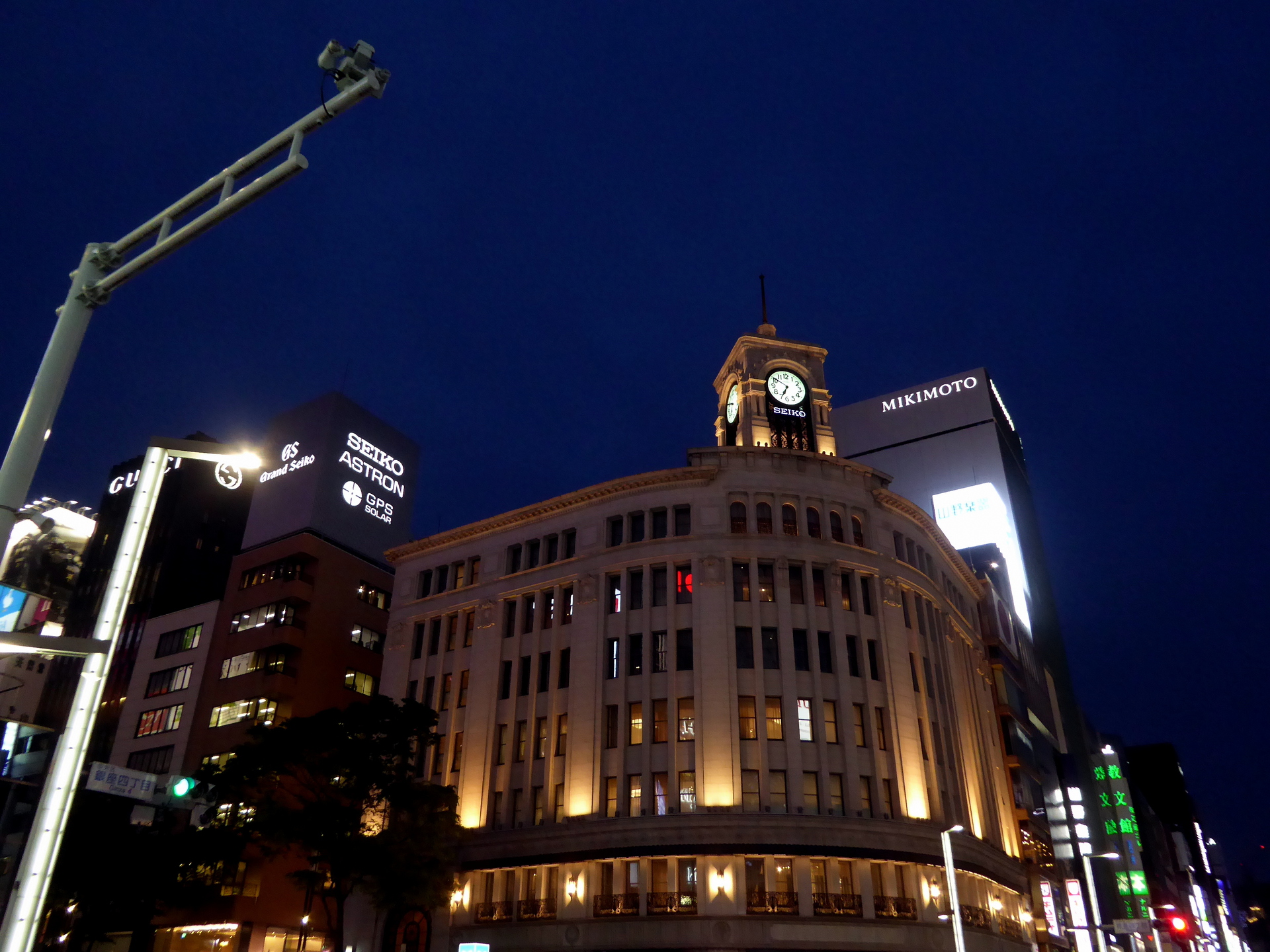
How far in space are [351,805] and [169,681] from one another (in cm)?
3817

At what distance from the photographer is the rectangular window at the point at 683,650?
167 ft

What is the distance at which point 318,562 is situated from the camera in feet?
A: 239

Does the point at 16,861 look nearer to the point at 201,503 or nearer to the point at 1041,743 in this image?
the point at 1041,743

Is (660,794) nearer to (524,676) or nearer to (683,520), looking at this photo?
(524,676)

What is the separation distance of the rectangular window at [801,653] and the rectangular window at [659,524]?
9610 mm

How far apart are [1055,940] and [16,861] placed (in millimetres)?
66540

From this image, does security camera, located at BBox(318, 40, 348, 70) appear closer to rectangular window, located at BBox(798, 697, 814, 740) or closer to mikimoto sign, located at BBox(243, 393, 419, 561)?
rectangular window, located at BBox(798, 697, 814, 740)

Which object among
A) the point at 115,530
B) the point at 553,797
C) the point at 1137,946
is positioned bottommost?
the point at 1137,946

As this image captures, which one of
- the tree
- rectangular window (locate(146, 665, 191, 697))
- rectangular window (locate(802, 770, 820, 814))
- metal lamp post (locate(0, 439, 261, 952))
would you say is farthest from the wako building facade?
metal lamp post (locate(0, 439, 261, 952))

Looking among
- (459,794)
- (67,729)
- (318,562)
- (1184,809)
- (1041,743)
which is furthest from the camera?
(1184,809)

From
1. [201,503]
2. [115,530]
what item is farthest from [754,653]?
[115,530]

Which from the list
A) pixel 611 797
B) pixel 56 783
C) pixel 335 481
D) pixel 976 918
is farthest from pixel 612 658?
pixel 56 783

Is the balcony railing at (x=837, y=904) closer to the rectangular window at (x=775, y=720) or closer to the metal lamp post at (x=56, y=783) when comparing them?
the rectangular window at (x=775, y=720)

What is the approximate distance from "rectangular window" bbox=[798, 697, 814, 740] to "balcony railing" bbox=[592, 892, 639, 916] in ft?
37.5
